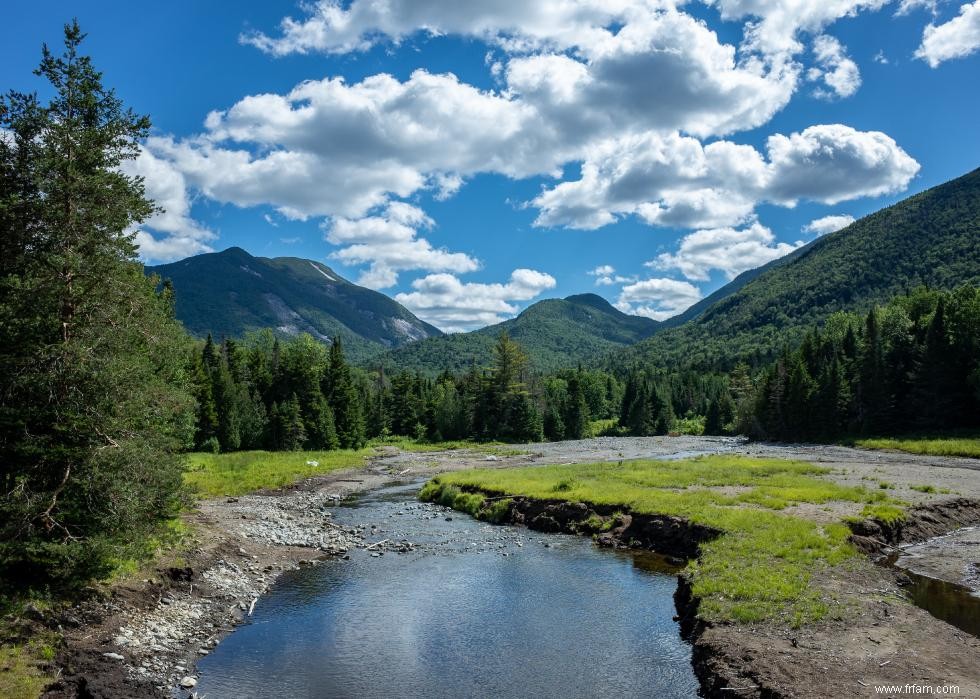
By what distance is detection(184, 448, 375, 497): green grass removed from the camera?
171 ft

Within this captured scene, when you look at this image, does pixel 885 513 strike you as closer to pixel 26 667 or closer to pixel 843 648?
pixel 843 648

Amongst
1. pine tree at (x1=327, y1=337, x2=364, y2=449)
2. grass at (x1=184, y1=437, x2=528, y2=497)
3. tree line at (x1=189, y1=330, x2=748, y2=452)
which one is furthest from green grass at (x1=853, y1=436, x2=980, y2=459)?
pine tree at (x1=327, y1=337, x2=364, y2=449)

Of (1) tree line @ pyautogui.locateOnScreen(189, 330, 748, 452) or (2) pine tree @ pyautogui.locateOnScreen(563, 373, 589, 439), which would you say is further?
(2) pine tree @ pyautogui.locateOnScreen(563, 373, 589, 439)

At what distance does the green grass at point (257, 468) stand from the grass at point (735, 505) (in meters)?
16.4

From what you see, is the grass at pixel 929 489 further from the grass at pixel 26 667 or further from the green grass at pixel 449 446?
the green grass at pixel 449 446

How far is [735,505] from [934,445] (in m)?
50.9

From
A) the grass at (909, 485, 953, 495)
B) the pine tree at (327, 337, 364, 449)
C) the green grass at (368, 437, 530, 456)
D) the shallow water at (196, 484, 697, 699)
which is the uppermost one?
the pine tree at (327, 337, 364, 449)

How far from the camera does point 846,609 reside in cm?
1895

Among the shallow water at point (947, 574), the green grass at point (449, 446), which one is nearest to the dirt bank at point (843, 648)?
the shallow water at point (947, 574)

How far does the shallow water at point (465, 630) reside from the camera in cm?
1727

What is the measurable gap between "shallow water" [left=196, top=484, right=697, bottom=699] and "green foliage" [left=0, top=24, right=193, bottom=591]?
234 inches

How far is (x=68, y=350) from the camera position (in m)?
16.9

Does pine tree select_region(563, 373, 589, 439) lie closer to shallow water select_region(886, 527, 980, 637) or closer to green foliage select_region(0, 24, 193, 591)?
shallow water select_region(886, 527, 980, 637)

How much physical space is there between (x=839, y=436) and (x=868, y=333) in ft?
59.5
